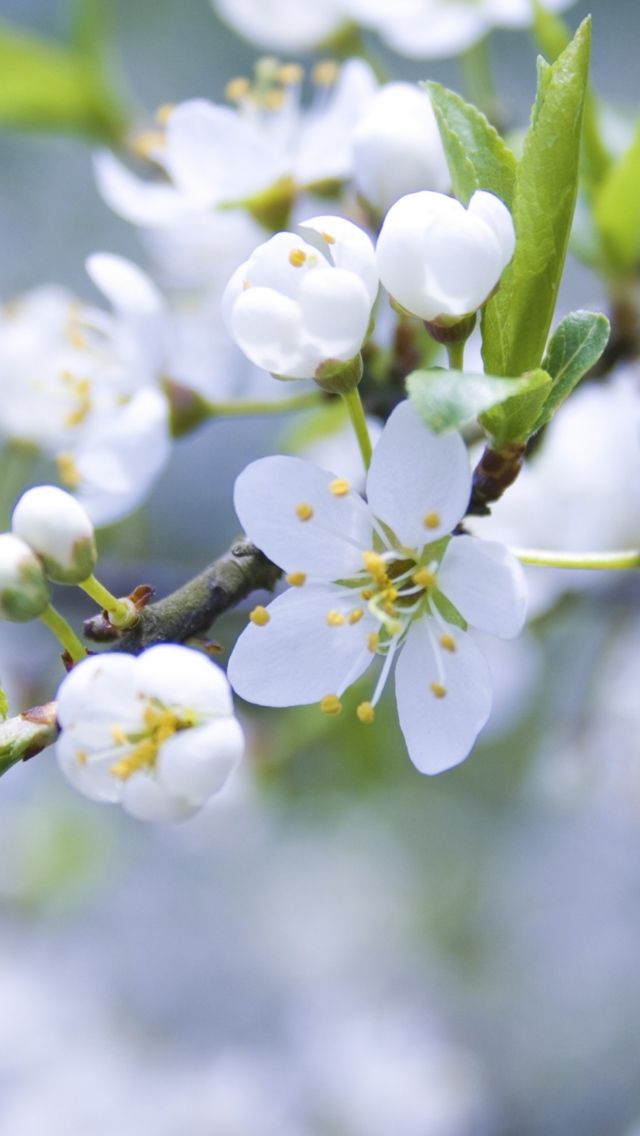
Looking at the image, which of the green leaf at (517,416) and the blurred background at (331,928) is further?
the blurred background at (331,928)

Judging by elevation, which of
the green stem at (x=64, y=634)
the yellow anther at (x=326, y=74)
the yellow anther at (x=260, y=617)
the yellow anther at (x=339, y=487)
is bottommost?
the yellow anther at (x=260, y=617)

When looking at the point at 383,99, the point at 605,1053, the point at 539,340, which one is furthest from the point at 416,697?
the point at 605,1053

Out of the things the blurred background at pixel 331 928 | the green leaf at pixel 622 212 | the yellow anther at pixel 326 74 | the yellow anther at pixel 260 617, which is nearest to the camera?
the yellow anther at pixel 260 617

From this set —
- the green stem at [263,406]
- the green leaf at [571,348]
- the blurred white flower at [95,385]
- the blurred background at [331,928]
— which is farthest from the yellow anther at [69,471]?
the blurred background at [331,928]

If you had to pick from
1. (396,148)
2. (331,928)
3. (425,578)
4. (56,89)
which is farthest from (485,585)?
(331,928)

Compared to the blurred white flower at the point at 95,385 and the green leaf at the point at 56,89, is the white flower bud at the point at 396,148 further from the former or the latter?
the green leaf at the point at 56,89

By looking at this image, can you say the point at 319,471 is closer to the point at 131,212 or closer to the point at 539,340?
the point at 539,340
